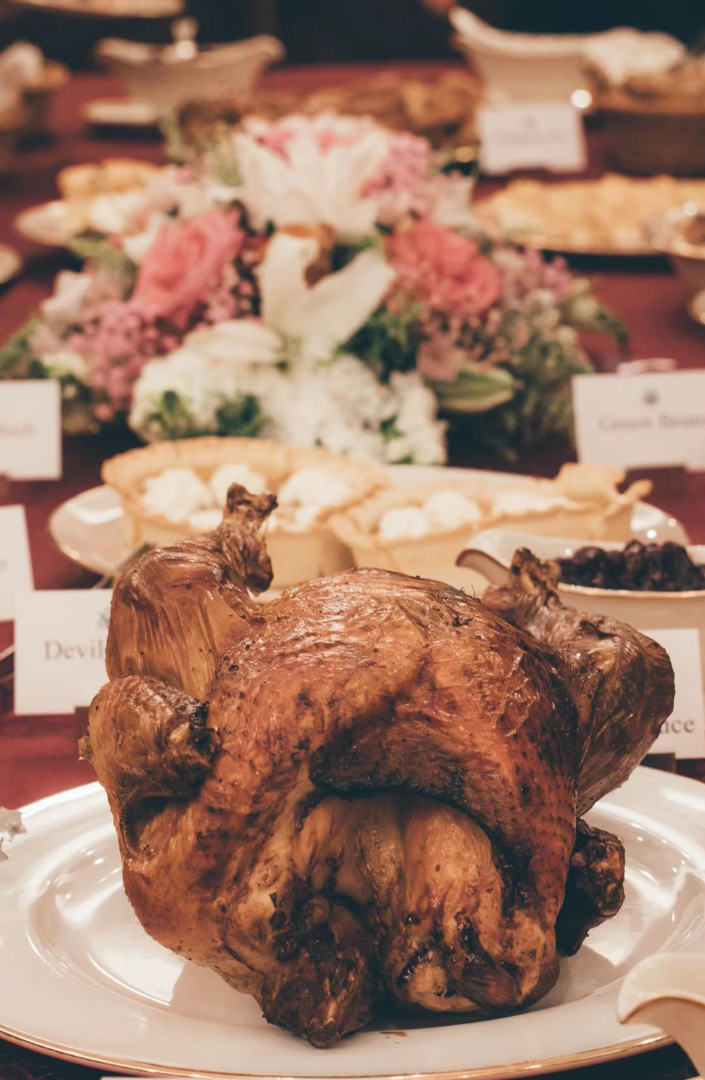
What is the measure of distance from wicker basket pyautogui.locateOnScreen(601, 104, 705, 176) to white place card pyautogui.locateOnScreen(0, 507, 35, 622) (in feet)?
7.33

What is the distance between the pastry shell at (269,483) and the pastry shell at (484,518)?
0.10ft

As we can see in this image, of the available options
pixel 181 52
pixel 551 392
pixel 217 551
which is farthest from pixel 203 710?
pixel 181 52

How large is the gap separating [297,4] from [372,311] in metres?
5.12

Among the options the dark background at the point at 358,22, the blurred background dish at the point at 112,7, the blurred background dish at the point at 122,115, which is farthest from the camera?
the dark background at the point at 358,22

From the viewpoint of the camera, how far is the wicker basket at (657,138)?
3312 millimetres

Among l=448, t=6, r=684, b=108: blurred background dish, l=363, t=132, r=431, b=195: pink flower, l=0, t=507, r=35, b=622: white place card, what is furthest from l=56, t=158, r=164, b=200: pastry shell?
l=0, t=507, r=35, b=622: white place card

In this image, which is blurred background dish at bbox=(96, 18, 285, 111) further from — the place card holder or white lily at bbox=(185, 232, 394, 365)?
the place card holder

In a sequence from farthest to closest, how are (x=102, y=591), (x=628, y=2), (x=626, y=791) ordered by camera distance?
(x=628, y=2), (x=102, y=591), (x=626, y=791)

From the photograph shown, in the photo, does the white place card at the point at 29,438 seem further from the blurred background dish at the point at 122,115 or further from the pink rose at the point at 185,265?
the blurred background dish at the point at 122,115

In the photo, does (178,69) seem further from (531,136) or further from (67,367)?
(67,367)

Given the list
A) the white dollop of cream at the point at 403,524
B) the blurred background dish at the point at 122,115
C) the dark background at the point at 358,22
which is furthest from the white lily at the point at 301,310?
the dark background at the point at 358,22

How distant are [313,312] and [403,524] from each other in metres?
0.54

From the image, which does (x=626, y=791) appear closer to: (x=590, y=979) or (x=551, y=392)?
(x=590, y=979)

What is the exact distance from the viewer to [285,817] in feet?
2.60
